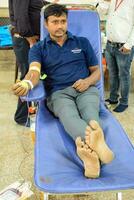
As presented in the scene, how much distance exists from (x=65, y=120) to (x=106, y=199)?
1.77 feet

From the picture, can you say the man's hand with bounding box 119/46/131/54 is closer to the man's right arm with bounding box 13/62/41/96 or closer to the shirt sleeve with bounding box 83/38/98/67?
the shirt sleeve with bounding box 83/38/98/67

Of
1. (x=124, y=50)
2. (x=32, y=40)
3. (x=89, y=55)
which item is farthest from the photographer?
(x=124, y=50)

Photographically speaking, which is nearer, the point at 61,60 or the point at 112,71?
the point at 61,60

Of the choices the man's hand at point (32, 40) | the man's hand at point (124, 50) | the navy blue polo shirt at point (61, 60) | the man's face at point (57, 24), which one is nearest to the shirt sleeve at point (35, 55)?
the navy blue polo shirt at point (61, 60)

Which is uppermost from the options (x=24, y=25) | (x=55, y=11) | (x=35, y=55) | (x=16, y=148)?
(x=55, y=11)

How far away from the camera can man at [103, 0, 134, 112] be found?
2629 mm

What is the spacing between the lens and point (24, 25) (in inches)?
90.0

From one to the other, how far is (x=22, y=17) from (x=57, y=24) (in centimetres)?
38

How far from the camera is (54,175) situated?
4.53ft

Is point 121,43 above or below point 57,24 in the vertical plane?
below

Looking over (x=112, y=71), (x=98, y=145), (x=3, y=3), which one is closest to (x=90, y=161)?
(x=98, y=145)

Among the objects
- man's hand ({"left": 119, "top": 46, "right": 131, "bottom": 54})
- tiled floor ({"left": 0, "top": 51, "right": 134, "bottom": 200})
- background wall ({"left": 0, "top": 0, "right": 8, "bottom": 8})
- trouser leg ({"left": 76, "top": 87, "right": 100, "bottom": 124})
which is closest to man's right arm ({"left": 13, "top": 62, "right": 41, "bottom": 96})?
trouser leg ({"left": 76, "top": 87, "right": 100, "bottom": 124})

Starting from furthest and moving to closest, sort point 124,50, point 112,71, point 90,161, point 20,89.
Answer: point 112,71
point 124,50
point 20,89
point 90,161

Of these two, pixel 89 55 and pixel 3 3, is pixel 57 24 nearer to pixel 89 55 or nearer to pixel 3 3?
pixel 89 55
